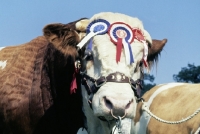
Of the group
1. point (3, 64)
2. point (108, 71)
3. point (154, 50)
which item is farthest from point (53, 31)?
point (154, 50)

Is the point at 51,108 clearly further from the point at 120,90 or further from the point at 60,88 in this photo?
the point at 120,90

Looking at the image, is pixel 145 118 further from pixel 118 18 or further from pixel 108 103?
pixel 108 103

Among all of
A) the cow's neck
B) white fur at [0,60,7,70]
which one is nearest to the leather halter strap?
the cow's neck

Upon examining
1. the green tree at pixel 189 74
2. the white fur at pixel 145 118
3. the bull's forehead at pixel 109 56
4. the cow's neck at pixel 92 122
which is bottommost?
the green tree at pixel 189 74

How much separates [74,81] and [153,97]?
4.20m

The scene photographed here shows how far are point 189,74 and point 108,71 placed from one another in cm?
3280

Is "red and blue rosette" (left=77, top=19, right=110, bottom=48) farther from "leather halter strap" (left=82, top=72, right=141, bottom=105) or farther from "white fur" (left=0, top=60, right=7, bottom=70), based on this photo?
"white fur" (left=0, top=60, right=7, bottom=70)

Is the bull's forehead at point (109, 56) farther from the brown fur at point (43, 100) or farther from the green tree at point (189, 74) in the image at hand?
the green tree at point (189, 74)

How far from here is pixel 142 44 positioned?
4.32m

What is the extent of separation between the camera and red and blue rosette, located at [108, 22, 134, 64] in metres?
4.11

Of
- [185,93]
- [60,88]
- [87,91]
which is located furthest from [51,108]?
[185,93]

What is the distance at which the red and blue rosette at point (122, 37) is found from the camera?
411 centimetres

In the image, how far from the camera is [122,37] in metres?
4.24

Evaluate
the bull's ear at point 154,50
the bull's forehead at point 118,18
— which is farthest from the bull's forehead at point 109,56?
the bull's ear at point 154,50
